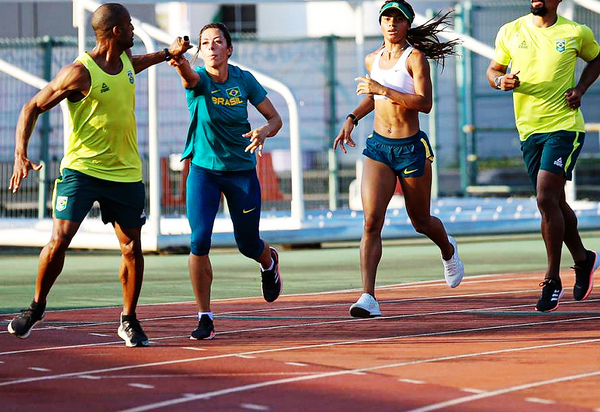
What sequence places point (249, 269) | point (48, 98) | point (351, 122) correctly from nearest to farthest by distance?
1. point (48, 98)
2. point (351, 122)
3. point (249, 269)

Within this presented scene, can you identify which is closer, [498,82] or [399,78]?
[399,78]

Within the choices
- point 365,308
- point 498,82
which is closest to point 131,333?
point 365,308

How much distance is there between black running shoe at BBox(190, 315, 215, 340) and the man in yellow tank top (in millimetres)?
357

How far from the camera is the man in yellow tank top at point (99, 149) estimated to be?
7.99 metres

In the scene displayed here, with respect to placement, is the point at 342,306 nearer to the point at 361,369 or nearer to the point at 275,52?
the point at 361,369

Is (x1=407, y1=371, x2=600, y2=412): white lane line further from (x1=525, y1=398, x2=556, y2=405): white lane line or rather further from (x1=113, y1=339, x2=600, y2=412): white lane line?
(x1=525, y1=398, x2=556, y2=405): white lane line

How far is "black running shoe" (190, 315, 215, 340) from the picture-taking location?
8.25 m

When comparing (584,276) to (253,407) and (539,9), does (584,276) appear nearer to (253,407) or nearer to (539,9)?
(539,9)

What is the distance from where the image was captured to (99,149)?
811cm

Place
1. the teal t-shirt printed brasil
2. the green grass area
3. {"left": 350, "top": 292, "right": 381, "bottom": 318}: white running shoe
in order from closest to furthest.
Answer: the teal t-shirt printed brasil < {"left": 350, "top": 292, "right": 381, "bottom": 318}: white running shoe < the green grass area

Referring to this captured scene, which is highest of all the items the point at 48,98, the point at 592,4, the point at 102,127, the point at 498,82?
the point at 592,4

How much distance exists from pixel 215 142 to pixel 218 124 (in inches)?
4.5

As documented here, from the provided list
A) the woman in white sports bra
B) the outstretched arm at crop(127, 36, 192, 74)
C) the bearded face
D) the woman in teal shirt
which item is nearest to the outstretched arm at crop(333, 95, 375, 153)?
the woman in white sports bra

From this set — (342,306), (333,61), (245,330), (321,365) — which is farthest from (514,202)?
(321,365)
